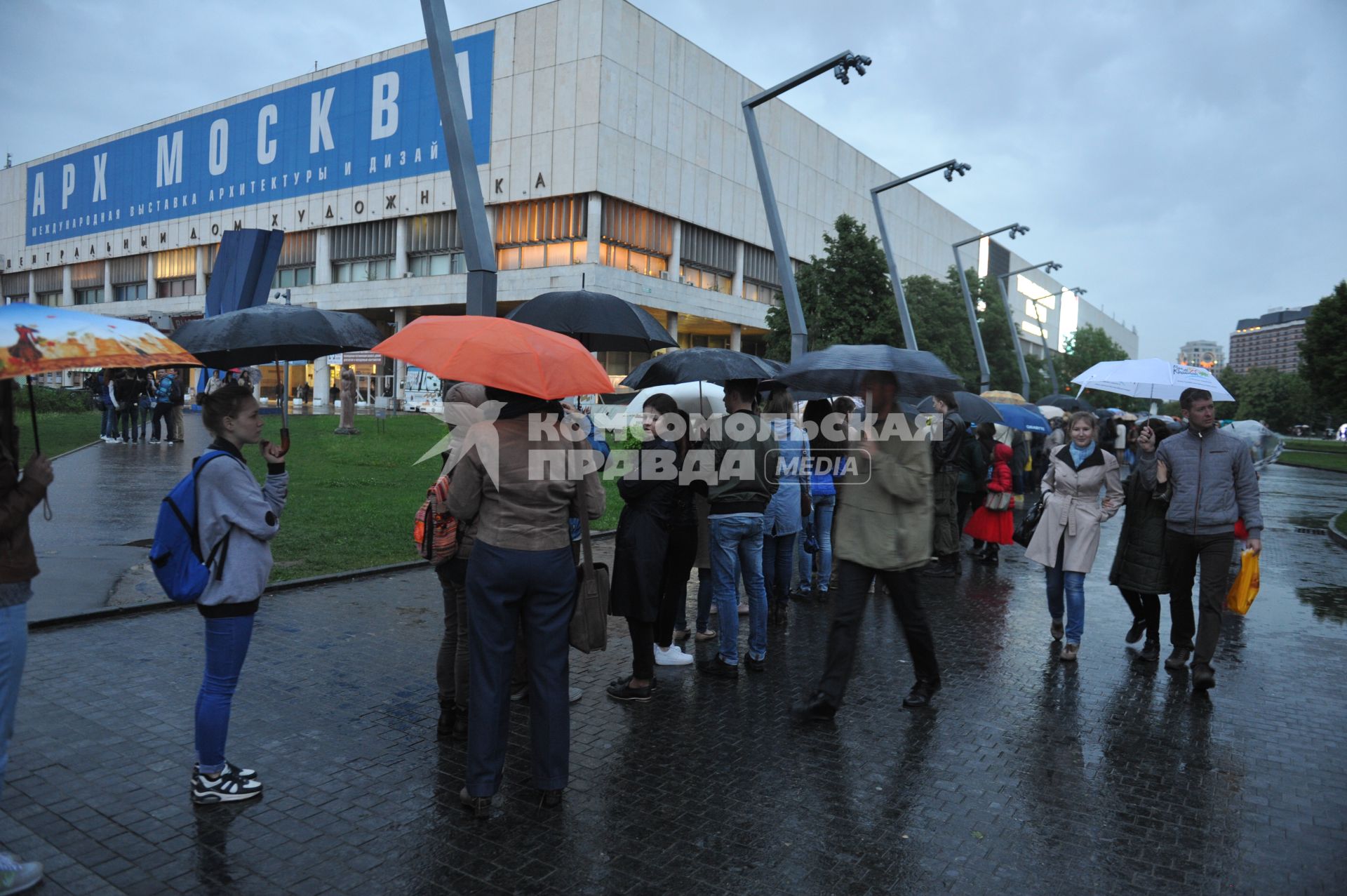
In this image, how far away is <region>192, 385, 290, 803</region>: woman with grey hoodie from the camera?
3.78 metres

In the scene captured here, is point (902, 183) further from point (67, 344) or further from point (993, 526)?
point (67, 344)

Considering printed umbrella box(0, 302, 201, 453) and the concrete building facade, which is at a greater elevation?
the concrete building facade

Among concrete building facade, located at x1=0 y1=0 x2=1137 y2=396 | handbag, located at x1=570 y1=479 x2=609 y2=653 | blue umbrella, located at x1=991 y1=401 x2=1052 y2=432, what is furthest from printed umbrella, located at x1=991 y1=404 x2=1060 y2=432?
concrete building facade, located at x1=0 y1=0 x2=1137 y2=396

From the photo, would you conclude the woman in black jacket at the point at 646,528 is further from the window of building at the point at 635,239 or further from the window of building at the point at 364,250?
the window of building at the point at 364,250

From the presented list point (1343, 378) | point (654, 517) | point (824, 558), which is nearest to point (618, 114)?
point (1343, 378)

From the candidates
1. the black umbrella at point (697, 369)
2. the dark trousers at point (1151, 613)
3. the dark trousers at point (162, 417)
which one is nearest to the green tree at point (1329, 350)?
the dark trousers at point (1151, 613)

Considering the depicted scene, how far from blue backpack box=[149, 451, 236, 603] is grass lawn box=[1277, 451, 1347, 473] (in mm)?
43840

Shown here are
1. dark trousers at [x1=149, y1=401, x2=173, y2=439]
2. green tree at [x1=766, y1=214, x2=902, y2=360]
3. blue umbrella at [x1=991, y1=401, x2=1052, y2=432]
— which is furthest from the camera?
green tree at [x1=766, y1=214, x2=902, y2=360]

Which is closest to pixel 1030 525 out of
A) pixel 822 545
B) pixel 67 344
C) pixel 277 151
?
pixel 822 545

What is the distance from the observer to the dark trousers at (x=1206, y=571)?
236 inches

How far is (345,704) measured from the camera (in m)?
5.12

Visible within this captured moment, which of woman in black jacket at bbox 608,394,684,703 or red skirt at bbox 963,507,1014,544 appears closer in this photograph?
woman in black jacket at bbox 608,394,684,703

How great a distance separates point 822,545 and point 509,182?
40.5 meters

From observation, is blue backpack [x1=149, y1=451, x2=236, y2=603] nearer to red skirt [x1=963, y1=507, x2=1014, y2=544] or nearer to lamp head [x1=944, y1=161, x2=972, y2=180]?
red skirt [x1=963, y1=507, x2=1014, y2=544]
